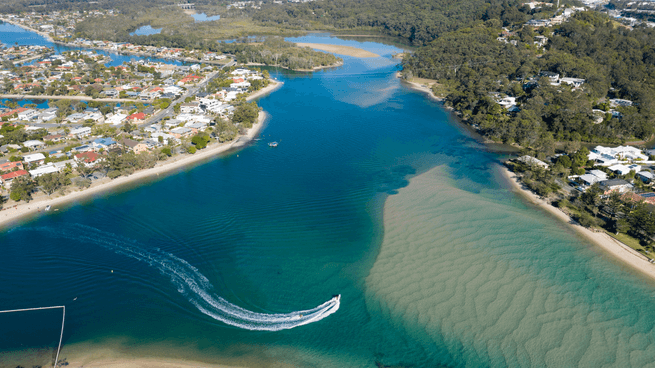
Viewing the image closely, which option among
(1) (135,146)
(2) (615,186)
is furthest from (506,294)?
(1) (135,146)

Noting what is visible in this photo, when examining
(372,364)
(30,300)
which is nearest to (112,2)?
(30,300)

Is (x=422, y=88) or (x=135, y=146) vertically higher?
(x=422, y=88)

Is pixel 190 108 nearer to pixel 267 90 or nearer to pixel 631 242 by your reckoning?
pixel 267 90

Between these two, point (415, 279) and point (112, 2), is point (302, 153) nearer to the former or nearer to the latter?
point (415, 279)

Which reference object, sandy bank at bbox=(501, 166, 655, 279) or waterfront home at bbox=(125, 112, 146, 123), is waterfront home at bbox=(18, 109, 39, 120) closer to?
waterfront home at bbox=(125, 112, 146, 123)

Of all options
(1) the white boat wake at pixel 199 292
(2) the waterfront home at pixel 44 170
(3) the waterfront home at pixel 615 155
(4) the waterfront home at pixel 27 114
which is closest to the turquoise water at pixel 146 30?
(4) the waterfront home at pixel 27 114
